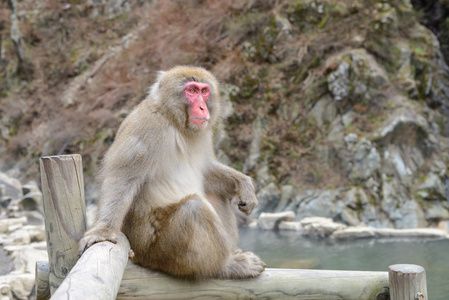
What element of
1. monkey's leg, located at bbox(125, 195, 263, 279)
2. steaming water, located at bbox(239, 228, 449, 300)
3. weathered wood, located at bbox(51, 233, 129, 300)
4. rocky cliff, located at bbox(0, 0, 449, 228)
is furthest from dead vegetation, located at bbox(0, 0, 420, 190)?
weathered wood, located at bbox(51, 233, 129, 300)

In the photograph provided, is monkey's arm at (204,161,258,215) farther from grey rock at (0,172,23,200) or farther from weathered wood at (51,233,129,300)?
grey rock at (0,172,23,200)

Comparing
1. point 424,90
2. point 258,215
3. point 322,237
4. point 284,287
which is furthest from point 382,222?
point 284,287

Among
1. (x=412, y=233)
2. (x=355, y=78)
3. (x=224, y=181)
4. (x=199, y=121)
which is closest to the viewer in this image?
(x=199, y=121)

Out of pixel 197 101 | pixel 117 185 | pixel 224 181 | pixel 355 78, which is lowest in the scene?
pixel 355 78

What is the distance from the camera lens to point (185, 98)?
2424mm

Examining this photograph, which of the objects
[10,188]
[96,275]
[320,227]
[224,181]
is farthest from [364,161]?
[10,188]

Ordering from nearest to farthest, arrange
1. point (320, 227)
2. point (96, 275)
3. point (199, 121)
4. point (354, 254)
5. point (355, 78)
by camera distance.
→ point (96, 275), point (199, 121), point (354, 254), point (320, 227), point (355, 78)

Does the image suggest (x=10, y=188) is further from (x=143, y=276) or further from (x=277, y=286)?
(x=277, y=286)

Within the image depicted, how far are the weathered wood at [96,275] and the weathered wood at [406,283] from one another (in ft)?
4.10

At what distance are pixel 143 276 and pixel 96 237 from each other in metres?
0.42

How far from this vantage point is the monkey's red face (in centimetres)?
239

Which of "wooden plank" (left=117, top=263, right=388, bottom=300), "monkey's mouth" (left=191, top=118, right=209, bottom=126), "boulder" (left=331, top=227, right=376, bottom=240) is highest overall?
"monkey's mouth" (left=191, top=118, right=209, bottom=126)

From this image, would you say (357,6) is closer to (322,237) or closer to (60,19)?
(322,237)

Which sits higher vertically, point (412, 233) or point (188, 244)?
point (188, 244)
